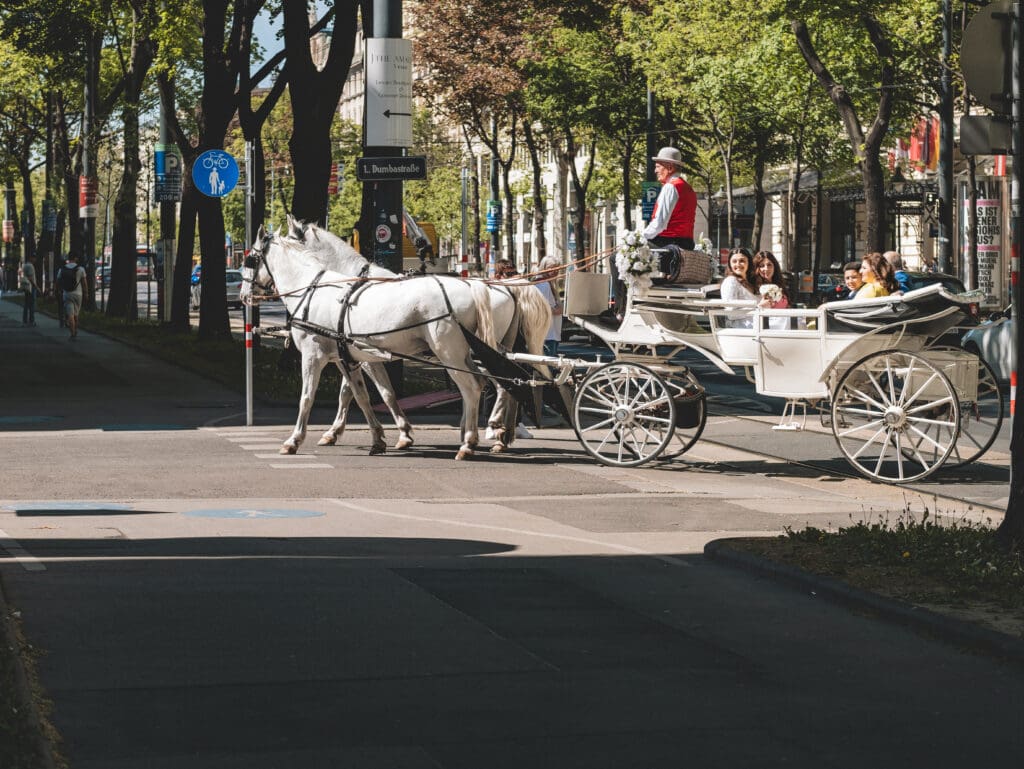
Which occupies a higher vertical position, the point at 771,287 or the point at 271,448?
the point at 771,287

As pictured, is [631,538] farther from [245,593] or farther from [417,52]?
[417,52]

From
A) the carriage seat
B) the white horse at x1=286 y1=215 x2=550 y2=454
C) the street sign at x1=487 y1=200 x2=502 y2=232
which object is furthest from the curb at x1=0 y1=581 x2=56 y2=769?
the street sign at x1=487 y1=200 x2=502 y2=232

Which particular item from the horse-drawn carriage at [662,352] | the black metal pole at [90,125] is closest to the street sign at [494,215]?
the black metal pole at [90,125]

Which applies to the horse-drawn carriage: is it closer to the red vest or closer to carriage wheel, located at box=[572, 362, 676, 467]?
carriage wheel, located at box=[572, 362, 676, 467]

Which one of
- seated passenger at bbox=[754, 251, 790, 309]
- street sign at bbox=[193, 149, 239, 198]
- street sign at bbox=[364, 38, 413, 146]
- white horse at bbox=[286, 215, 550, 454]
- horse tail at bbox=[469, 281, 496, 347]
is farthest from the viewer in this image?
street sign at bbox=[193, 149, 239, 198]

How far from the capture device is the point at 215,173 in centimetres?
2311

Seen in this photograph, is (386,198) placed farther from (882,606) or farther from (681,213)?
(882,606)

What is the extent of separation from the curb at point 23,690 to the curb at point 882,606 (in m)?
3.92

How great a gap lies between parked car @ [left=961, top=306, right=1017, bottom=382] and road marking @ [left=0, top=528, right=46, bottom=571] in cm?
1524

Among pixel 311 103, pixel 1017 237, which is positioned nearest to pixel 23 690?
pixel 1017 237

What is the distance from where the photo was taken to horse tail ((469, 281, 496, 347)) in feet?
51.2

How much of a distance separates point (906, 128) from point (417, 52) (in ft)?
56.9

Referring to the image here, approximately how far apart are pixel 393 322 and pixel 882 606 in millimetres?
8201

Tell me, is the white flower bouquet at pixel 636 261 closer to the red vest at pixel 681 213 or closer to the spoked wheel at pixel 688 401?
the red vest at pixel 681 213
